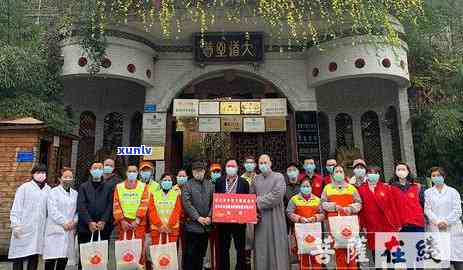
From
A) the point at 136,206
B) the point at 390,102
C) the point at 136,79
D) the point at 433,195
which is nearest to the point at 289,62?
the point at 390,102

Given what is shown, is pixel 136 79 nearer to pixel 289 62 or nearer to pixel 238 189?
pixel 289 62

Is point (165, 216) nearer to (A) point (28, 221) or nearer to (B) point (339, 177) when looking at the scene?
(A) point (28, 221)

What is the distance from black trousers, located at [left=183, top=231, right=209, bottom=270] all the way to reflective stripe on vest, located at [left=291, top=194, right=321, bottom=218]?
1.27 metres

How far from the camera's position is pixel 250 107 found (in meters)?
9.26

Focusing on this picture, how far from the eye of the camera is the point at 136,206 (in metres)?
4.68

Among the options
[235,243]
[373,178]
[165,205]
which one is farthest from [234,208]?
[373,178]

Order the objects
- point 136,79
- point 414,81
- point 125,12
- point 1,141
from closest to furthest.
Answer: point 1,141 < point 125,12 < point 136,79 < point 414,81

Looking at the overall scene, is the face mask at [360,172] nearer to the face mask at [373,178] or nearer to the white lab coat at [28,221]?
the face mask at [373,178]

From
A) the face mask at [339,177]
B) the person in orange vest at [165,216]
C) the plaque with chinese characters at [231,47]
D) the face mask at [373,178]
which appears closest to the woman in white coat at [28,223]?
the person in orange vest at [165,216]

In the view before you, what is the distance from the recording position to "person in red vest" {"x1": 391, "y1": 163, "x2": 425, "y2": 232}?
459cm

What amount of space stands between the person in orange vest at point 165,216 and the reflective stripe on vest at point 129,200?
7.3 inches

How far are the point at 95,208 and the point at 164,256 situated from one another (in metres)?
1.15

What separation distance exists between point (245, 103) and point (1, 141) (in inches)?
215

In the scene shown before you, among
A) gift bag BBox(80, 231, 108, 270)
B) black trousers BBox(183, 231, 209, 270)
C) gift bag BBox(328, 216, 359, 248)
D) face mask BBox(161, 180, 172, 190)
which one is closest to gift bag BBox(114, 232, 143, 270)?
gift bag BBox(80, 231, 108, 270)
